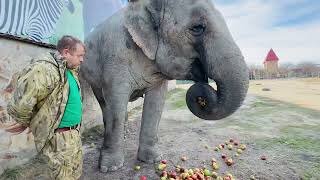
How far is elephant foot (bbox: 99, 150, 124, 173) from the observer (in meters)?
5.07

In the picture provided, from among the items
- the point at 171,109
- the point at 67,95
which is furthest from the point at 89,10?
the point at 67,95

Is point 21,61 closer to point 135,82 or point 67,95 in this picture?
point 135,82

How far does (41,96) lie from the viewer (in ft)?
11.4

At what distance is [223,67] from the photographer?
14.0 feet

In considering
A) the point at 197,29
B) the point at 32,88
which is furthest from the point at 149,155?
the point at 32,88

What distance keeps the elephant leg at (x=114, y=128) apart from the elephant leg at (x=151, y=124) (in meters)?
0.37

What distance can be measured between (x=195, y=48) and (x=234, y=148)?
2.23 m

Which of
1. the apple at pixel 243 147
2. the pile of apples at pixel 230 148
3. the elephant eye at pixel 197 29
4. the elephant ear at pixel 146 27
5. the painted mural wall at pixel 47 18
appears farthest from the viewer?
the apple at pixel 243 147

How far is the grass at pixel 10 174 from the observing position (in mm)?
4809

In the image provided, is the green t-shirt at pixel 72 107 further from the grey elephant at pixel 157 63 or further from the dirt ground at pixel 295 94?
the dirt ground at pixel 295 94

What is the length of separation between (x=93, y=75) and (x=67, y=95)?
175cm

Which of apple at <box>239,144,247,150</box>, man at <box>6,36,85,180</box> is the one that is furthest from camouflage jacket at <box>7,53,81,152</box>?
apple at <box>239,144,247,150</box>

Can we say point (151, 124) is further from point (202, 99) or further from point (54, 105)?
point (54, 105)

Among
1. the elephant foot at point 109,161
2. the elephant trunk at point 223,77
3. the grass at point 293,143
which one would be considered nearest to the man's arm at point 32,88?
the elephant trunk at point 223,77
